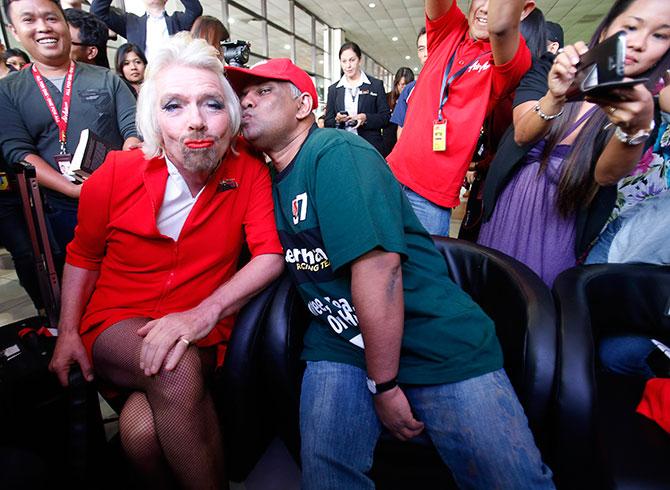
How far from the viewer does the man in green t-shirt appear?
2.89 ft

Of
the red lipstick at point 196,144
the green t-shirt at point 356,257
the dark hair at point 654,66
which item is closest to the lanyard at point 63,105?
the red lipstick at point 196,144

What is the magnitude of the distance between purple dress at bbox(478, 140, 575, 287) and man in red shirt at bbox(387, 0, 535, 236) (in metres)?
0.27

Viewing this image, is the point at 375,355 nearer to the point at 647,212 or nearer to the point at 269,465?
the point at 269,465

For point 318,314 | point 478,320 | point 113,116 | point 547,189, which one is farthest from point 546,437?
point 113,116

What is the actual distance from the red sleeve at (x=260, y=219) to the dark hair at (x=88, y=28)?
1889 millimetres

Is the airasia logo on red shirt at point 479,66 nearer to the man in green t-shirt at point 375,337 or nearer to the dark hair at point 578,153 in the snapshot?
the dark hair at point 578,153

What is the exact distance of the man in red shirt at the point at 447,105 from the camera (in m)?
1.50

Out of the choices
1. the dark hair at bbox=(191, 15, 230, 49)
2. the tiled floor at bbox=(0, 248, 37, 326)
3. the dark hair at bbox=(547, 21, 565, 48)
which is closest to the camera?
the dark hair at bbox=(191, 15, 230, 49)

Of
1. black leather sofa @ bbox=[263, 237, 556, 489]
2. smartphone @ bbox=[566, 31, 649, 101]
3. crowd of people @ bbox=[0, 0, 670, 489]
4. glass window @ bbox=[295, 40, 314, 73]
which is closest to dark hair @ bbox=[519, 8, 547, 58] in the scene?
crowd of people @ bbox=[0, 0, 670, 489]

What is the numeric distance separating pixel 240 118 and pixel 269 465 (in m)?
1.30

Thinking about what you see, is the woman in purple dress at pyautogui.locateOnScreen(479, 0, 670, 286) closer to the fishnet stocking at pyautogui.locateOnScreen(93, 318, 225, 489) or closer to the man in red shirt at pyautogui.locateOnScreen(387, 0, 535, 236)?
the man in red shirt at pyautogui.locateOnScreen(387, 0, 535, 236)

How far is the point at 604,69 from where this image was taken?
0.79 metres

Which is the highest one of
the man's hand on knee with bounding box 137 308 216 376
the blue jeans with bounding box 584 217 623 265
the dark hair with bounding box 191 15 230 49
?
the dark hair with bounding box 191 15 230 49

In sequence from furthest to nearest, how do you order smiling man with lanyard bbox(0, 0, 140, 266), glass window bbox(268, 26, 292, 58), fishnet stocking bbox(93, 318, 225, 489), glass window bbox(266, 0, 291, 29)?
glass window bbox(268, 26, 292, 58) < glass window bbox(266, 0, 291, 29) < smiling man with lanyard bbox(0, 0, 140, 266) < fishnet stocking bbox(93, 318, 225, 489)
